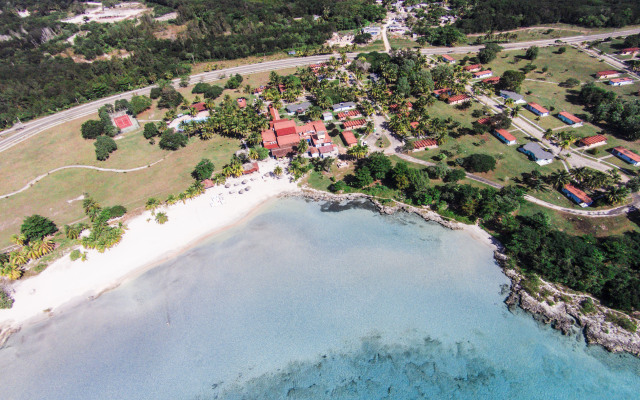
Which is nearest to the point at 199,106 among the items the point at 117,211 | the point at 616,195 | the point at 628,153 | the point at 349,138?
the point at 117,211

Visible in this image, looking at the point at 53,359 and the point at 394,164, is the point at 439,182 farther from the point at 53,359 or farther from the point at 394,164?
the point at 53,359

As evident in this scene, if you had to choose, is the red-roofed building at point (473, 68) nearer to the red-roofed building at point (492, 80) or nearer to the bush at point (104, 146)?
the red-roofed building at point (492, 80)

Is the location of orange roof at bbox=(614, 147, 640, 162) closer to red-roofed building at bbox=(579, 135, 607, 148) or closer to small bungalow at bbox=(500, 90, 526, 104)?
red-roofed building at bbox=(579, 135, 607, 148)

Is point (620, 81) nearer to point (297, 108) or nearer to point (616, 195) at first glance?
point (616, 195)

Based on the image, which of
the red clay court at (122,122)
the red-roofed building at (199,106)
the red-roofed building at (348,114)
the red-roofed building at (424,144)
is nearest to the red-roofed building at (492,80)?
the red-roofed building at (424,144)

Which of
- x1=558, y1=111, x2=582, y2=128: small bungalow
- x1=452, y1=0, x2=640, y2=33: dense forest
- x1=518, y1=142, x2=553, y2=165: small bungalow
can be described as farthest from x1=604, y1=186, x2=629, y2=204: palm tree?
x1=452, y1=0, x2=640, y2=33: dense forest
